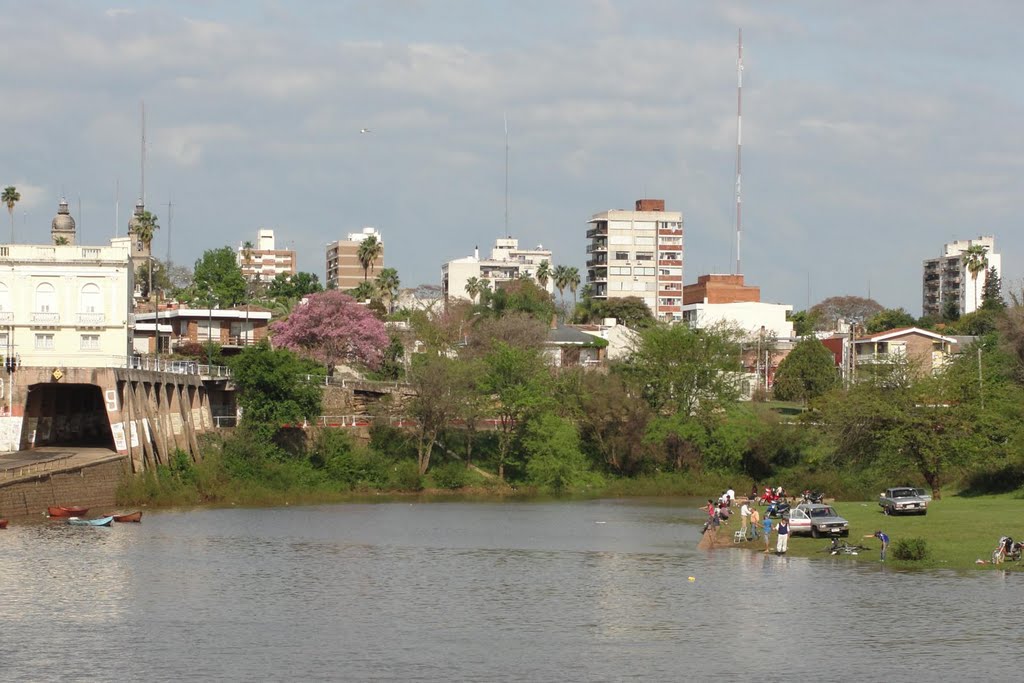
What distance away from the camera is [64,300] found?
301 feet

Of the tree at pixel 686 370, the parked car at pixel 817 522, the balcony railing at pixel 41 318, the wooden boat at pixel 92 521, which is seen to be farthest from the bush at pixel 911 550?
the balcony railing at pixel 41 318

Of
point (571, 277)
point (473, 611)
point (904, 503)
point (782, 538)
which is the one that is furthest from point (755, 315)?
point (473, 611)

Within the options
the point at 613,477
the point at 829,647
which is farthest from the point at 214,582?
the point at 613,477

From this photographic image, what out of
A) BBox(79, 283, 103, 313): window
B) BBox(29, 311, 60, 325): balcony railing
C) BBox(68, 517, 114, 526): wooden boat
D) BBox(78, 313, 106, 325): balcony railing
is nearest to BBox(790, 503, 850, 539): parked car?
BBox(68, 517, 114, 526): wooden boat

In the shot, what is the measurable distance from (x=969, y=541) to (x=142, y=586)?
1178 inches

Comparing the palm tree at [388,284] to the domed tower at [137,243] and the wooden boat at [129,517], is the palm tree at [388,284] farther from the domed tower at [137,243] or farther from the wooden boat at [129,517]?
the wooden boat at [129,517]

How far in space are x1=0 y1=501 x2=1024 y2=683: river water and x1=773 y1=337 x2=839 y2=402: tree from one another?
64862mm

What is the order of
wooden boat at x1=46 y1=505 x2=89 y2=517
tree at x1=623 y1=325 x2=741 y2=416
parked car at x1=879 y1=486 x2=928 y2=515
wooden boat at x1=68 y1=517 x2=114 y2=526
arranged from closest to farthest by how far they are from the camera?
parked car at x1=879 y1=486 x2=928 y2=515
wooden boat at x1=68 y1=517 x2=114 y2=526
wooden boat at x1=46 y1=505 x2=89 y2=517
tree at x1=623 y1=325 x2=741 y2=416

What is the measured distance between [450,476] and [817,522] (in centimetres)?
4115

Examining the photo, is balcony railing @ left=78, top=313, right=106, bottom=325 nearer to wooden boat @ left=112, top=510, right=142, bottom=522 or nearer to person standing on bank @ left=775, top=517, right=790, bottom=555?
wooden boat @ left=112, top=510, right=142, bottom=522

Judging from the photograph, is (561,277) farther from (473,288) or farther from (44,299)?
(44,299)

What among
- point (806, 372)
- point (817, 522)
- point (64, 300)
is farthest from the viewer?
point (806, 372)

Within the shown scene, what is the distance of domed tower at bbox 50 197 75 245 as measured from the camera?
376 feet

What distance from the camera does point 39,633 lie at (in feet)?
129
